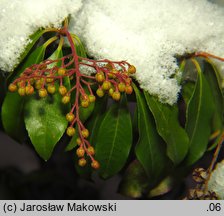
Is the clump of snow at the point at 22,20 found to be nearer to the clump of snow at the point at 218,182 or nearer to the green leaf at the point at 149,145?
the green leaf at the point at 149,145

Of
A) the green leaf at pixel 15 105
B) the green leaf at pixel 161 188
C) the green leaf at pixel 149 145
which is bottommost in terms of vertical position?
the green leaf at pixel 161 188

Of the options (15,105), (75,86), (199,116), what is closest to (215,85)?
(199,116)

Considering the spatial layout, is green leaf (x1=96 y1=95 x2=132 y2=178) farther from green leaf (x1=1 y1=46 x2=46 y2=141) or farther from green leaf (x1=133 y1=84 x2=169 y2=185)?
green leaf (x1=1 y1=46 x2=46 y2=141)

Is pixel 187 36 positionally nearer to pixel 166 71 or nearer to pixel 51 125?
pixel 166 71

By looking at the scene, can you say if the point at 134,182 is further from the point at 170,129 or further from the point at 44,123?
the point at 44,123

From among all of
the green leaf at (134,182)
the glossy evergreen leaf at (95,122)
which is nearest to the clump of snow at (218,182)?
the green leaf at (134,182)
